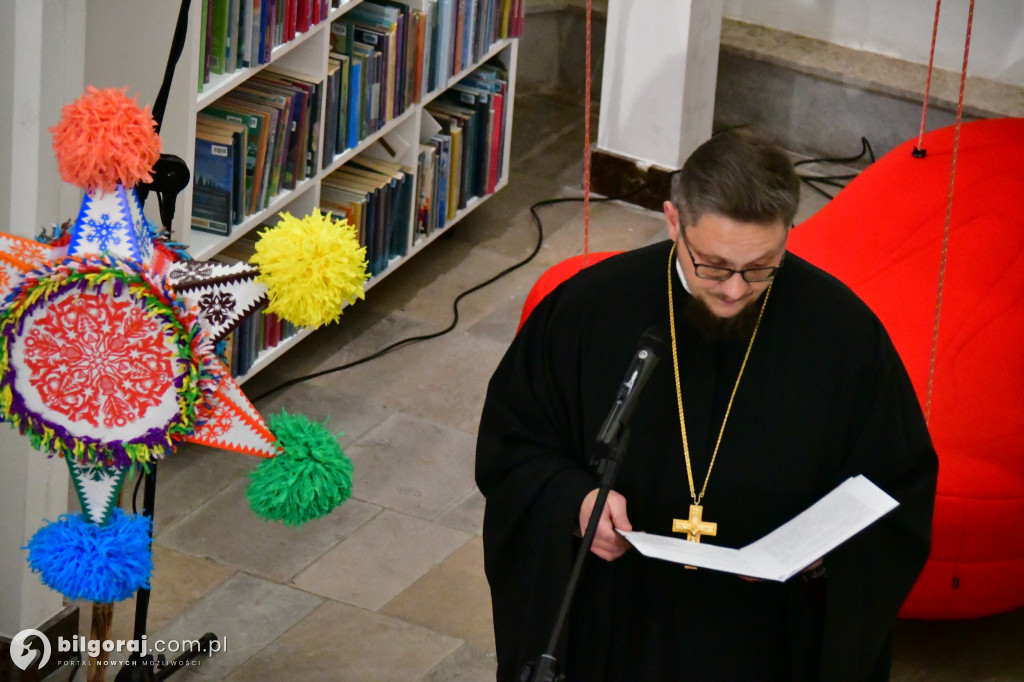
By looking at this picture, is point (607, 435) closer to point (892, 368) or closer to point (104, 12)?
point (892, 368)

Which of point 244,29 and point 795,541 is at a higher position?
point 244,29

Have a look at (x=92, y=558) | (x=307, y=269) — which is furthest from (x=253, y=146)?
(x=92, y=558)

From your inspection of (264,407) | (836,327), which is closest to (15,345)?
(836,327)

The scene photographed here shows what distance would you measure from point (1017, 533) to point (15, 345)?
2419mm

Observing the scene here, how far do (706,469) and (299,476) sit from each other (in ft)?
2.28

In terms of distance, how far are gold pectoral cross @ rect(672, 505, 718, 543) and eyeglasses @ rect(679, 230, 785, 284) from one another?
0.39 meters

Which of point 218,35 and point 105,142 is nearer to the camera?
point 105,142

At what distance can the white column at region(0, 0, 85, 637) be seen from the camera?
280cm

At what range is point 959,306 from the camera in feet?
13.8

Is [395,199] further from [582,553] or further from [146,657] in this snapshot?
[582,553]

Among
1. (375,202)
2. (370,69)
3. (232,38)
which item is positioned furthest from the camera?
(375,202)

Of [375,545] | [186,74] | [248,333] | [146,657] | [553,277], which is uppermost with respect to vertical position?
[186,74]

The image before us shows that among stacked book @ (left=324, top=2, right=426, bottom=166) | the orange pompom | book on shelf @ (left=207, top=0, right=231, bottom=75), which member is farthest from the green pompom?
stacked book @ (left=324, top=2, right=426, bottom=166)

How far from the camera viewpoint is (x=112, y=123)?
2287 millimetres
